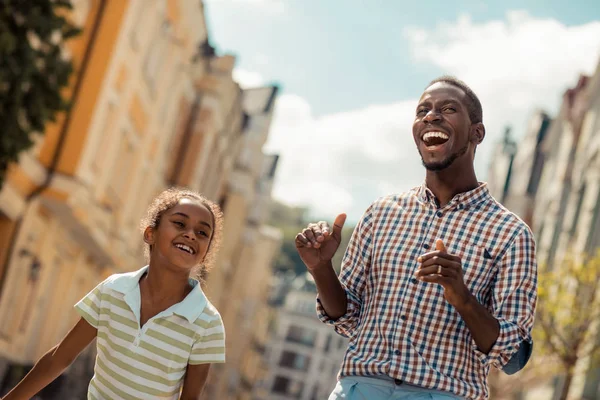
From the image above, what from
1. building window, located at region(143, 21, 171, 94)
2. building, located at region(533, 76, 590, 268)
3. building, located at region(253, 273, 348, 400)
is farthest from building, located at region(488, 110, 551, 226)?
building, located at region(253, 273, 348, 400)

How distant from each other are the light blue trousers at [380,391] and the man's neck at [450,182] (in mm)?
808

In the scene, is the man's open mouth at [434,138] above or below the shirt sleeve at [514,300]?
above

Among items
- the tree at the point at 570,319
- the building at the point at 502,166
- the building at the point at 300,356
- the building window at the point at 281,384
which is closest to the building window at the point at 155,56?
the tree at the point at 570,319

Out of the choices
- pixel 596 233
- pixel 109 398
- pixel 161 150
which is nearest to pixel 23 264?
pixel 161 150

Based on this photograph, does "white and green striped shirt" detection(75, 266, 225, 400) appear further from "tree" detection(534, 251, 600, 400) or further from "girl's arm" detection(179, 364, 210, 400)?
"tree" detection(534, 251, 600, 400)

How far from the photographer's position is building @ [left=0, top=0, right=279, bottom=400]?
61.8 ft

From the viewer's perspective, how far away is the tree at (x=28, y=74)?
13.4m

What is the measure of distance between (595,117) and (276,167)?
37199mm

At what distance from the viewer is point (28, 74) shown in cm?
1346

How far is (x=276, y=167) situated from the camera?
6369 centimetres

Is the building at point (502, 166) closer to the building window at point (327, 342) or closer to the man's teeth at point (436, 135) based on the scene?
the man's teeth at point (436, 135)

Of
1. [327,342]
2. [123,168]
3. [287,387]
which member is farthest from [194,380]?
[327,342]

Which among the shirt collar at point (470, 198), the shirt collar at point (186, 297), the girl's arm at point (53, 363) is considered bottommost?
the girl's arm at point (53, 363)

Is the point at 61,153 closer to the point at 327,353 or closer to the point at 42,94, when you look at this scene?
the point at 42,94
